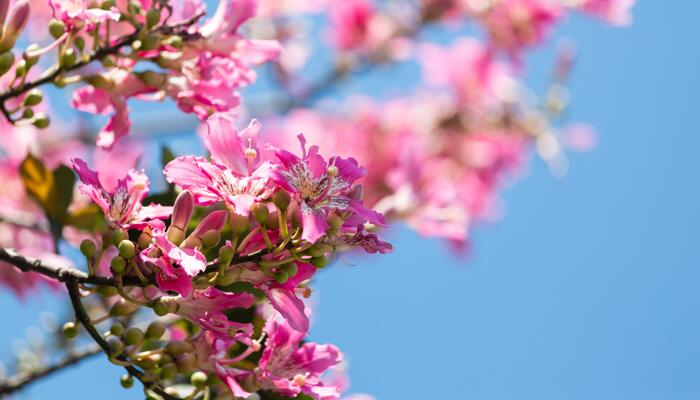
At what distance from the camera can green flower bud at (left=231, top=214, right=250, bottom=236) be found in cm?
88

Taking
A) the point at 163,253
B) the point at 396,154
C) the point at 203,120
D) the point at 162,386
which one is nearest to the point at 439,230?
the point at 203,120

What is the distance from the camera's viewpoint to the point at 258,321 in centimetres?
106

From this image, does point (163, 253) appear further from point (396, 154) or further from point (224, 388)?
point (396, 154)

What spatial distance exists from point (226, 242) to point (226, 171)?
0.25 ft

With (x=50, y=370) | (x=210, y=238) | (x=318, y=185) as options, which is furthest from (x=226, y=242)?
(x=50, y=370)

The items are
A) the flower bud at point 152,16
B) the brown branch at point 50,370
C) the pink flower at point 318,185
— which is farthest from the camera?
the brown branch at point 50,370

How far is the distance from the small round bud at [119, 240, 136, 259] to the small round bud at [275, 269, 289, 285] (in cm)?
14

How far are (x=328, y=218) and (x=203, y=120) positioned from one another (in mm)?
367

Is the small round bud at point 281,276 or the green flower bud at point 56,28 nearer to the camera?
the small round bud at point 281,276

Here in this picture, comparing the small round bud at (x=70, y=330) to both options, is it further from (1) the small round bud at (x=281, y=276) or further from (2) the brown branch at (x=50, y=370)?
(2) the brown branch at (x=50, y=370)

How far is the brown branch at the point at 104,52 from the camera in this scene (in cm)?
108

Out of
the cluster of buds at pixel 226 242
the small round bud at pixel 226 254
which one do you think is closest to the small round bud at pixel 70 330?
the cluster of buds at pixel 226 242

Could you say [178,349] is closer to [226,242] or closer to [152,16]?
[226,242]

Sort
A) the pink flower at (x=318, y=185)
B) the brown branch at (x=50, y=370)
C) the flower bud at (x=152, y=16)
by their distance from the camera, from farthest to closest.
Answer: the brown branch at (x=50, y=370) → the flower bud at (x=152, y=16) → the pink flower at (x=318, y=185)
